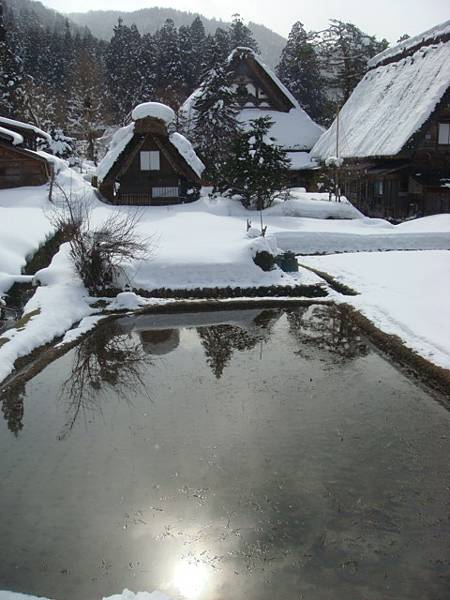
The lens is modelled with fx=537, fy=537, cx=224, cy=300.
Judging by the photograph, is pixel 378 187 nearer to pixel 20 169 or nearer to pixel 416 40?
pixel 416 40

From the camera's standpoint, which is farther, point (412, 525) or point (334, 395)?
point (334, 395)

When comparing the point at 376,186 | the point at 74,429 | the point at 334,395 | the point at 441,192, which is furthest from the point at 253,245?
the point at 376,186

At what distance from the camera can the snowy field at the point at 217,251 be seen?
1275 centimetres

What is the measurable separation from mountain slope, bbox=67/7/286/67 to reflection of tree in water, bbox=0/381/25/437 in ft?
426

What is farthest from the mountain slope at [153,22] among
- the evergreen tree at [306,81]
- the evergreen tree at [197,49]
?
the evergreen tree at [306,81]

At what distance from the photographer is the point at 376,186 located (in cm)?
3092

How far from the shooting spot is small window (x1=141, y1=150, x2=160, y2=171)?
Result: 1164 inches

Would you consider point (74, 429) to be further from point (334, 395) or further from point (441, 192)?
point (441, 192)

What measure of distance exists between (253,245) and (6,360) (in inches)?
346

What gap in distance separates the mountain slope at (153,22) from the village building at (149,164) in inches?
4238

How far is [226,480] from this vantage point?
6.61m

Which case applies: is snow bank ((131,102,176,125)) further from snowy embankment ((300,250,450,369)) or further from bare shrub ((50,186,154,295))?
bare shrub ((50,186,154,295))

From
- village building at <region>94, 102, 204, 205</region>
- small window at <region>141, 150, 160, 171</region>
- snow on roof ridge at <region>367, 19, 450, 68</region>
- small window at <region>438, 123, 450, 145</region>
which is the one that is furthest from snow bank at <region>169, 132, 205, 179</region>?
snow on roof ridge at <region>367, 19, 450, 68</region>

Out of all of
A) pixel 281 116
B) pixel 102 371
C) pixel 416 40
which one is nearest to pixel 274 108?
pixel 281 116
